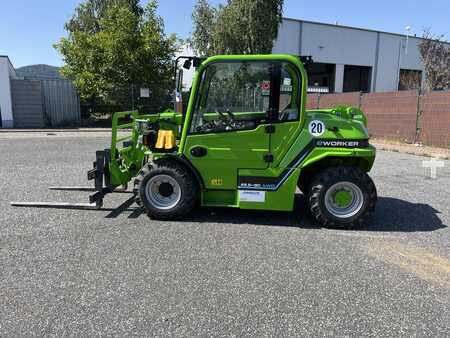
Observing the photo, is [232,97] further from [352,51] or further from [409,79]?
[409,79]

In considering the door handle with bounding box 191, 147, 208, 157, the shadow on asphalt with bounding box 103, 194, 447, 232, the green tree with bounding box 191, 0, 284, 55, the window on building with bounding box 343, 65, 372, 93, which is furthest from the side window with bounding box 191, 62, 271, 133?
the window on building with bounding box 343, 65, 372, 93

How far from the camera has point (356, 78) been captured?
43.0 metres

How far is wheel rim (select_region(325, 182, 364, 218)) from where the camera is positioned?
4.95 metres

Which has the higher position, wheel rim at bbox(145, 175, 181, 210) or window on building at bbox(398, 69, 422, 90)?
window on building at bbox(398, 69, 422, 90)

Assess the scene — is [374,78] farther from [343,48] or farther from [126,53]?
[126,53]

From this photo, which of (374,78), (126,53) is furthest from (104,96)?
(374,78)

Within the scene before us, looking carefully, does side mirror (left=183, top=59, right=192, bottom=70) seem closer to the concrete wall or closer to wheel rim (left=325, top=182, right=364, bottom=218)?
wheel rim (left=325, top=182, right=364, bottom=218)

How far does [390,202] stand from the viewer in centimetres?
643

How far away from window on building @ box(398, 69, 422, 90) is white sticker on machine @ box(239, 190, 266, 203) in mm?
36131

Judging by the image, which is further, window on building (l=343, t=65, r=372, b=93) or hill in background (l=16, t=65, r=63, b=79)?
window on building (l=343, t=65, r=372, b=93)

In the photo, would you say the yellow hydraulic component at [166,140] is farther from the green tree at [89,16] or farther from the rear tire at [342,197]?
the green tree at [89,16]

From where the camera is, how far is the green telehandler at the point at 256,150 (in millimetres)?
4910

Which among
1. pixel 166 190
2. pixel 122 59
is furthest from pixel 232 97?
pixel 122 59

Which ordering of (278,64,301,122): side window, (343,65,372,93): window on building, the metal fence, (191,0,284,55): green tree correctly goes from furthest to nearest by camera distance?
1. (343,65,372,93): window on building
2. (191,0,284,55): green tree
3. the metal fence
4. (278,64,301,122): side window
